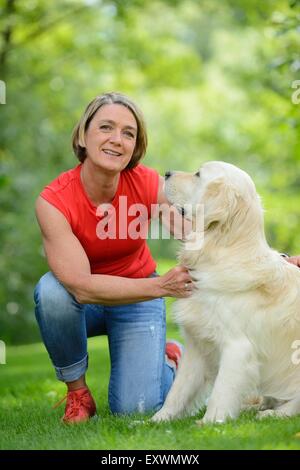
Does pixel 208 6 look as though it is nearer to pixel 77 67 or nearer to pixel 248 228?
pixel 77 67

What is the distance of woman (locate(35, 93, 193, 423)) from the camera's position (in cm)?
379

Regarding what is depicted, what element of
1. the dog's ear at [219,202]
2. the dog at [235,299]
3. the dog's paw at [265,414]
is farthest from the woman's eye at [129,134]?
the dog's paw at [265,414]

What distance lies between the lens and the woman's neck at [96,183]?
407 centimetres

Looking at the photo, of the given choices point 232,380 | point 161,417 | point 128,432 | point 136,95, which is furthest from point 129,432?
point 136,95

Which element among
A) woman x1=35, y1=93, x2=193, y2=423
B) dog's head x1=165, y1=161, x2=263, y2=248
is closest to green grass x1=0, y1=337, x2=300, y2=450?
woman x1=35, y1=93, x2=193, y2=423

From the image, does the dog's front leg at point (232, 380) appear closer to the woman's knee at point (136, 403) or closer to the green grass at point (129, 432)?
the green grass at point (129, 432)

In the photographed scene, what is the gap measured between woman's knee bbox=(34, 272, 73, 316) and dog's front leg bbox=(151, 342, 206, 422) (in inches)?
26.6

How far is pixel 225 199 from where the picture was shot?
354 cm

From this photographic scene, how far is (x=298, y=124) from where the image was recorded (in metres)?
5.21

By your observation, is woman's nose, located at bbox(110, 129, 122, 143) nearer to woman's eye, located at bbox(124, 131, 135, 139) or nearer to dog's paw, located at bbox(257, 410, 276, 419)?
woman's eye, located at bbox(124, 131, 135, 139)

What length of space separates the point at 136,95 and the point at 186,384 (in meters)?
15.9

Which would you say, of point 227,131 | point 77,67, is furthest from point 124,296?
point 227,131

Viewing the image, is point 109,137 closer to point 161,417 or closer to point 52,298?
point 52,298

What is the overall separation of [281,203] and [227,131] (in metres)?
3.67
